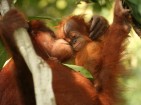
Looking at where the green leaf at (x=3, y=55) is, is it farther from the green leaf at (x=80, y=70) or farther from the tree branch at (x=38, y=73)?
the tree branch at (x=38, y=73)

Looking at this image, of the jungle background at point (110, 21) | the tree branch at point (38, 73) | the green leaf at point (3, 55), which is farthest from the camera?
the jungle background at point (110, 21)

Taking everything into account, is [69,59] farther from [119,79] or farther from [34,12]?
[34,12]

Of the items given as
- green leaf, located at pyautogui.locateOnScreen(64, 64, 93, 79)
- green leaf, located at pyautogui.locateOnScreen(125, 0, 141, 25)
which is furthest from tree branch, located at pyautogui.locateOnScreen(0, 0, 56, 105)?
green leaf, located at pyautogui.locateOnScreen(64, 64, 93, 79)

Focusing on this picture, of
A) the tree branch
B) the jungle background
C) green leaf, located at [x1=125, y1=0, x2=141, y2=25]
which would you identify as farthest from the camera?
the jungle background

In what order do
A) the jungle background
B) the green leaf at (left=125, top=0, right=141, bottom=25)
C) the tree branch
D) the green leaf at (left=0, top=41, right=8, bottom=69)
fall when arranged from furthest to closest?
the jungle background → the green leaf at (left=0, top=41, right=8, bottom=69) → the green leaf at (left=125, top=0, right=141, bottom=25) → the tree branch

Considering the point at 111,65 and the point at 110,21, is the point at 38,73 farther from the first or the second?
the point at 110,21

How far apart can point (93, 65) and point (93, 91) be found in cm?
16

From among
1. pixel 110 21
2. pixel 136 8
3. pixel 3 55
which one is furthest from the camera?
pixel 110 21

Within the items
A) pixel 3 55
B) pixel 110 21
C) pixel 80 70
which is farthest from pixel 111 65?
pixel 3 55

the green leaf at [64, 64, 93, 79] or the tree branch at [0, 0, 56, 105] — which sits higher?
the tree branch at [0, 0, 56, 105]

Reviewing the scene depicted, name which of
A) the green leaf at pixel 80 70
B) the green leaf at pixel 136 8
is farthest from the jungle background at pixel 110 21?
the green leaf at pixel 136 8

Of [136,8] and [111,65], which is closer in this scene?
[136,8]

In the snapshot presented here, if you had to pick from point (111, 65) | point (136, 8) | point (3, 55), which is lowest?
point (111, 65)

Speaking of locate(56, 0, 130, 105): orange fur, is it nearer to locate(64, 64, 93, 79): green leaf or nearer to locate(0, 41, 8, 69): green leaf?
locate(64, 64, 93, 79): green leaf
